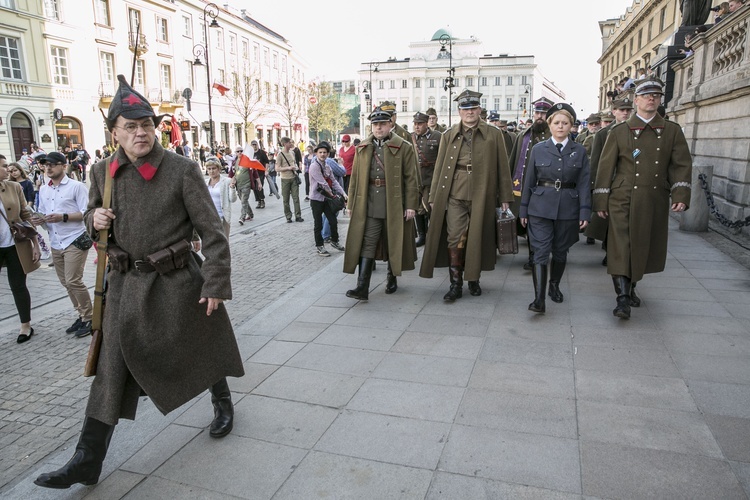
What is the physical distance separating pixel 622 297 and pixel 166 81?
144 ft

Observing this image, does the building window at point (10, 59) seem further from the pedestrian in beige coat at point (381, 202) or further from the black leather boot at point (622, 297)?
the black leather boot at point (622, 297)

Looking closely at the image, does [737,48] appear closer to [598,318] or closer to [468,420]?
[598,318]

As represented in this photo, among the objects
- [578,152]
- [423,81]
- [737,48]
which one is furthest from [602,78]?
[578,152]

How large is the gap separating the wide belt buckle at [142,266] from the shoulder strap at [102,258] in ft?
0.57

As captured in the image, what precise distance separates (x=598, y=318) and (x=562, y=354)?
1092mm

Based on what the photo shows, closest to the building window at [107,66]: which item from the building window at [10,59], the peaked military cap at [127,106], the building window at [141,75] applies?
the building window at [141,75]

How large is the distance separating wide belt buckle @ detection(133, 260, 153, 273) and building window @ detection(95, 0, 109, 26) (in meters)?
39.2

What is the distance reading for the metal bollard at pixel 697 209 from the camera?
9.77m

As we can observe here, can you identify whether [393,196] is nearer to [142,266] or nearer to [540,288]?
[540,288]

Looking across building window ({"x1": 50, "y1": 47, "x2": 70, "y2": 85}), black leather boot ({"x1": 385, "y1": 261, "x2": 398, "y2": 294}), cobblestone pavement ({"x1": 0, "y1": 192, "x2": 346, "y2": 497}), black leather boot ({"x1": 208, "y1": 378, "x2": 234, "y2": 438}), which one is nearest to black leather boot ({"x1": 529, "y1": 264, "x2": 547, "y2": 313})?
black leather boot ({"x1": 385, "y1": 261, "x2": 398, "y2": 294})

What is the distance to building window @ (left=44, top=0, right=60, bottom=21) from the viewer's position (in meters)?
31.9

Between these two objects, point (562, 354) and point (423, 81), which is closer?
point (562, 354)

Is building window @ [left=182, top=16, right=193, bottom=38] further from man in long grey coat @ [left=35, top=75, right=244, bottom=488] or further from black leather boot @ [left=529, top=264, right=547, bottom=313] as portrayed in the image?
man in long grey coat @ [left=35, top=75, right=244, bottom=488]

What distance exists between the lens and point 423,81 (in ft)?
354
